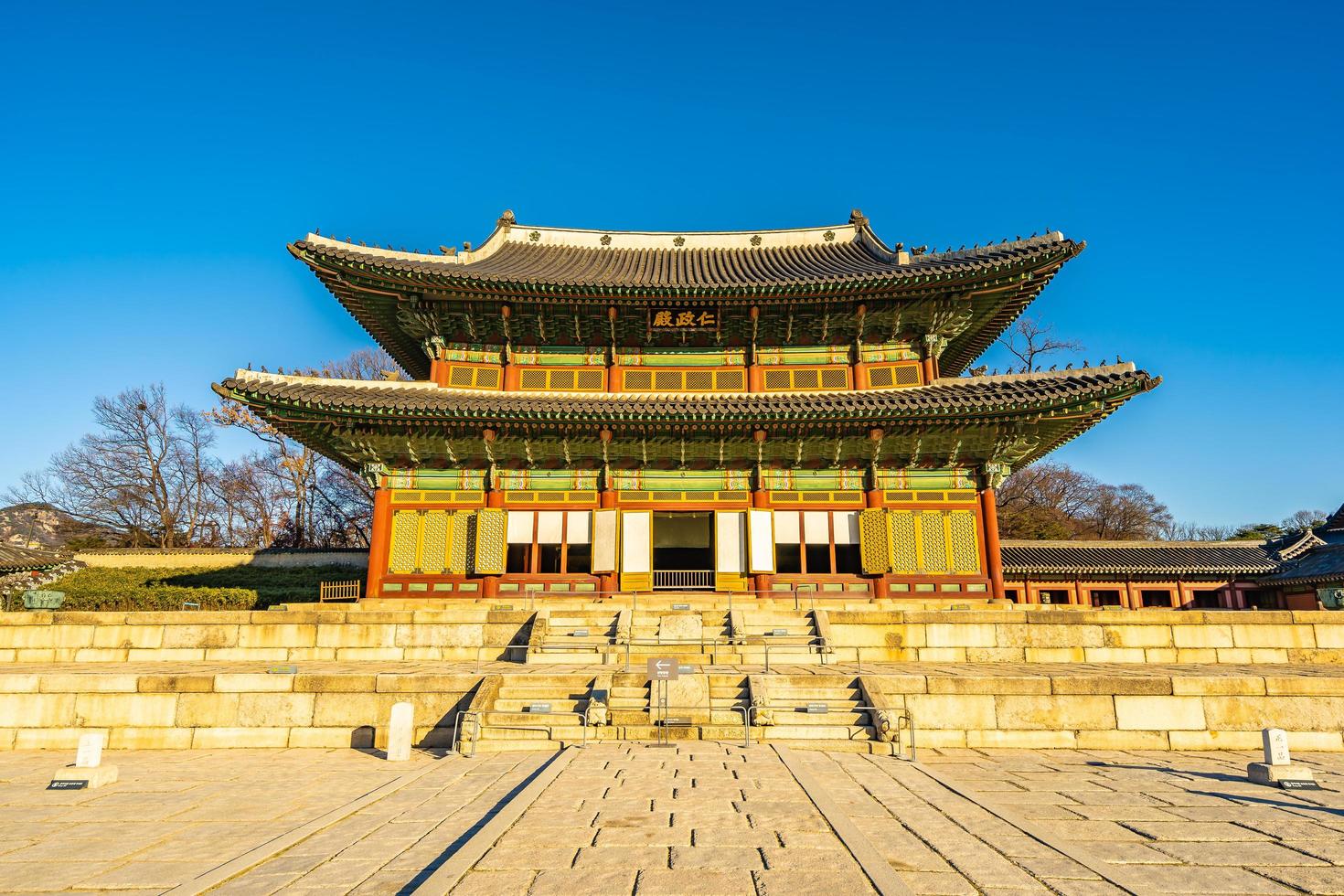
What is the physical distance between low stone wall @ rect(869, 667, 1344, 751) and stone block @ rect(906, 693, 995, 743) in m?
0.01

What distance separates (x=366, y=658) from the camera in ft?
47.8

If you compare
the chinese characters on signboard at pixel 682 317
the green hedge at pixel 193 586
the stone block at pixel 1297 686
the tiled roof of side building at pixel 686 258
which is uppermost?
the tiled roof of side building at pixel 686 258

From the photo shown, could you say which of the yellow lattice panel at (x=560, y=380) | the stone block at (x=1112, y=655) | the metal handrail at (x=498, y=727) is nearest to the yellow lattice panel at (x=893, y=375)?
the yellow lattice panel at (x=560, y=380)

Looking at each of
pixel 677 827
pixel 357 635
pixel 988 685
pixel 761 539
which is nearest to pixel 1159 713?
pixel 988 685

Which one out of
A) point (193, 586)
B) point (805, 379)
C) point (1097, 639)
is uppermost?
point (805, 379)

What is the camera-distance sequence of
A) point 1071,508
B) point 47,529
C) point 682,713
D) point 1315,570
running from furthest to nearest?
1. point 1071,508
2. point 47,529
3. point 1315,570
4. point 682,713

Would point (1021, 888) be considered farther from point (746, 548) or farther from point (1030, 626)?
point (746, 548)

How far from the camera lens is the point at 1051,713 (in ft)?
36.8

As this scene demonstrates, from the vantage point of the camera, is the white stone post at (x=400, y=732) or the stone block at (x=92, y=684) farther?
the stone block at (x=92, y=684)

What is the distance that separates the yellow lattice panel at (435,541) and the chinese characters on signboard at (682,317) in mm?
8648

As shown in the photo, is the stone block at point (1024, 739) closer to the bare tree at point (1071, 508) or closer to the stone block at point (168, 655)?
the stone block at point (168, 655)

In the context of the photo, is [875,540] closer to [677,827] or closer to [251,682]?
[677,827]

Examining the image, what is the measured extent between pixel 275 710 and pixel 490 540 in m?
8.59

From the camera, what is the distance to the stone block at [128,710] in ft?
38.0
